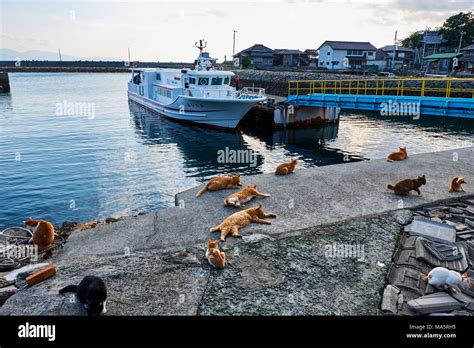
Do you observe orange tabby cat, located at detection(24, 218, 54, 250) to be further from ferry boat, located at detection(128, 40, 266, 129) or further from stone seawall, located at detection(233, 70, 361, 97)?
stone seawall, located at detection(233, 70, 361, 97)

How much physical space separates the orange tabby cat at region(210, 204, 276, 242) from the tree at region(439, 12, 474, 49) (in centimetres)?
7690

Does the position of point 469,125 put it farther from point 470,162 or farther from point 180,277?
point 180,277

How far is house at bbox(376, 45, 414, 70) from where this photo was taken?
75.1 m

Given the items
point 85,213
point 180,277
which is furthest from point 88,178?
point 180,277

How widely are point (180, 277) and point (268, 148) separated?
19.4m

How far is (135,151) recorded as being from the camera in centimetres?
2206

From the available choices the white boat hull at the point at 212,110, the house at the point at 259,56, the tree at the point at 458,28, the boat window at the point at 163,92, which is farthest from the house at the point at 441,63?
the boat window at the point at 163,92

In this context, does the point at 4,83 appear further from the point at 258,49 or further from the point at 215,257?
the point at 215,257

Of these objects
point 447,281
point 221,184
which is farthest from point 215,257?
point 221,184

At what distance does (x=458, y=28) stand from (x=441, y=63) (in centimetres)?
966

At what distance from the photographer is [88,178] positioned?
16391 millimetres

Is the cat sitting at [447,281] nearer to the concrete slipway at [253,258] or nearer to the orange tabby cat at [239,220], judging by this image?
the concrete slipway at [253,258]

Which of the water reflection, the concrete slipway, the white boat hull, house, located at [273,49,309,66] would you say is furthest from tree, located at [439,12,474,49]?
the concrete slipway

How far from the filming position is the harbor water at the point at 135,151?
1385cm
